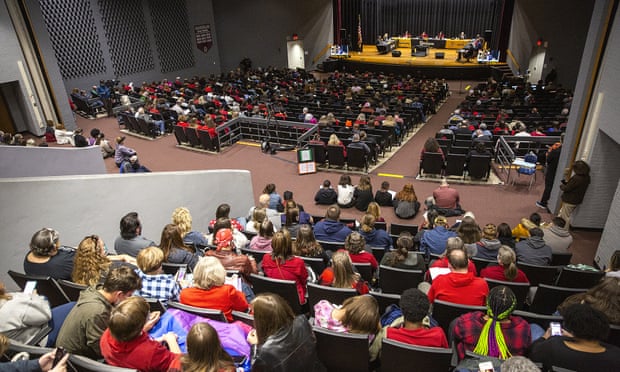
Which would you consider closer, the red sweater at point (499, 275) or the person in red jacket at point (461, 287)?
the person in red jacket at point (461, 287)

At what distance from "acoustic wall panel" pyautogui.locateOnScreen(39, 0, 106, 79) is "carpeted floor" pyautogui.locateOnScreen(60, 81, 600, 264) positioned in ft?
18.9

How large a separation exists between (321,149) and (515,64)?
56.6 ft

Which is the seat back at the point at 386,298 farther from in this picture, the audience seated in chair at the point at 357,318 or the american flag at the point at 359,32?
the american flag at the point at 359,32

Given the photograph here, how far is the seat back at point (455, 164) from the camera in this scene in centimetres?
930

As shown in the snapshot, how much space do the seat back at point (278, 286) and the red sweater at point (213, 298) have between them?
481 millimetres

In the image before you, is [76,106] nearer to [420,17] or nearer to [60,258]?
[60,258]

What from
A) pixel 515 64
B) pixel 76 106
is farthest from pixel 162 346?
pixel 515 64

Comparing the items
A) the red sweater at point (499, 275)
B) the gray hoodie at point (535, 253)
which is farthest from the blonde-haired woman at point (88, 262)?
the gray hoodie at point (535, 253)

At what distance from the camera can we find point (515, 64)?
22250mm

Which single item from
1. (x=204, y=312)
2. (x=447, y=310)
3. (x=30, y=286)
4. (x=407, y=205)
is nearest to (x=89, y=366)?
(x=204, y=312)

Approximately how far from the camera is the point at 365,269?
4.36 m

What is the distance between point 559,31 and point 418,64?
757 centimetres

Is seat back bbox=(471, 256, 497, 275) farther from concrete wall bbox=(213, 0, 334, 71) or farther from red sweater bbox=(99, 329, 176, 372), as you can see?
concrete wall bbox=(213, 0, 334, 71)

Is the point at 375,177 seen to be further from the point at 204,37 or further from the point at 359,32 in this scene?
the point at 359,32
